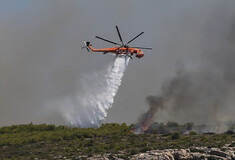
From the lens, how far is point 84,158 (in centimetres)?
6569

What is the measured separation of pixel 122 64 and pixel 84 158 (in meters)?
42.3

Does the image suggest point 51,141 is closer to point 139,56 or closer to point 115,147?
point 115,147

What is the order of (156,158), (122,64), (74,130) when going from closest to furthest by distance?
(156,158), (74,130), (122,64)

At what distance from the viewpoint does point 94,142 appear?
83.3 meters

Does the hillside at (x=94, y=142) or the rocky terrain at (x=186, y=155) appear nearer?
the rocky terrain at (x=186, y=155)

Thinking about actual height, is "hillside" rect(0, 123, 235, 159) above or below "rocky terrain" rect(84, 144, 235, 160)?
above

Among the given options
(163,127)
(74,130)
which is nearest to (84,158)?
(74,130)

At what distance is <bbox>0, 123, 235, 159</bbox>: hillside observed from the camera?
7062 cm

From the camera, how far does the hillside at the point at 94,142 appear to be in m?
70.6

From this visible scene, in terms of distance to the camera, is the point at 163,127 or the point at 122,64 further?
the point at 163,127

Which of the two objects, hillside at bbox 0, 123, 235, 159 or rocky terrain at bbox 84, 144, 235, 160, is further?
hillside at bbox 0, 123, 235, 159

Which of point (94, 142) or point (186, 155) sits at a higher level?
point (94, 142)

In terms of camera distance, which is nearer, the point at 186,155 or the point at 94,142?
the point at 186,155

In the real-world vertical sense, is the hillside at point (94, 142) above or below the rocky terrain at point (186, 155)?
above
